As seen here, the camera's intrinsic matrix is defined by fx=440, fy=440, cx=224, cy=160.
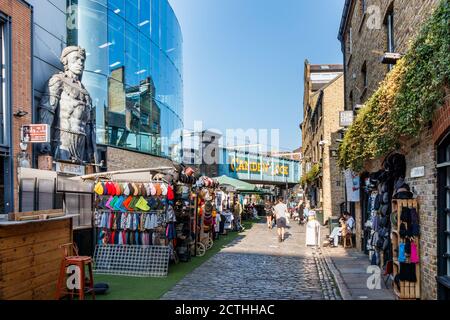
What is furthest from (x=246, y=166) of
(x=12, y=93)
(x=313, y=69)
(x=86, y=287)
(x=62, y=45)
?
(x=86, y=287)

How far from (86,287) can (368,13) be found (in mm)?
10747

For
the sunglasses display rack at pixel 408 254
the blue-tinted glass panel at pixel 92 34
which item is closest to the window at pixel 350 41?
the blue-tinted glass panel at pixel 92 34

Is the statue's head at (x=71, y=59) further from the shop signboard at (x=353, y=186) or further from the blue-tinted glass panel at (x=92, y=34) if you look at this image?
the shop signboard at (x=353, y=186)

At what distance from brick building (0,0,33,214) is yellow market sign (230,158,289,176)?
83.6 ft

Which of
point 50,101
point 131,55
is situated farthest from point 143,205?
point 131,55

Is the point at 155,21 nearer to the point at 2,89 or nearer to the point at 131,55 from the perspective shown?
the point at 131,55

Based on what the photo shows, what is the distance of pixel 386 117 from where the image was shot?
835 centimetres

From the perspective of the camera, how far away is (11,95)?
37.7 ft

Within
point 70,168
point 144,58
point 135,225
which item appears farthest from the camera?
point 144,58

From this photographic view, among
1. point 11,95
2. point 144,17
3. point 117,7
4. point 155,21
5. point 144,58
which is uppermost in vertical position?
point 155,21

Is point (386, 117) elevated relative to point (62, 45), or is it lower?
lower

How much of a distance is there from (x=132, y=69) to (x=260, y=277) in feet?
47.3

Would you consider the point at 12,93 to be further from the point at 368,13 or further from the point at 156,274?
the point at 368,13

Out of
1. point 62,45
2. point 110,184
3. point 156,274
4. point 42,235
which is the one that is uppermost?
point 62,45
